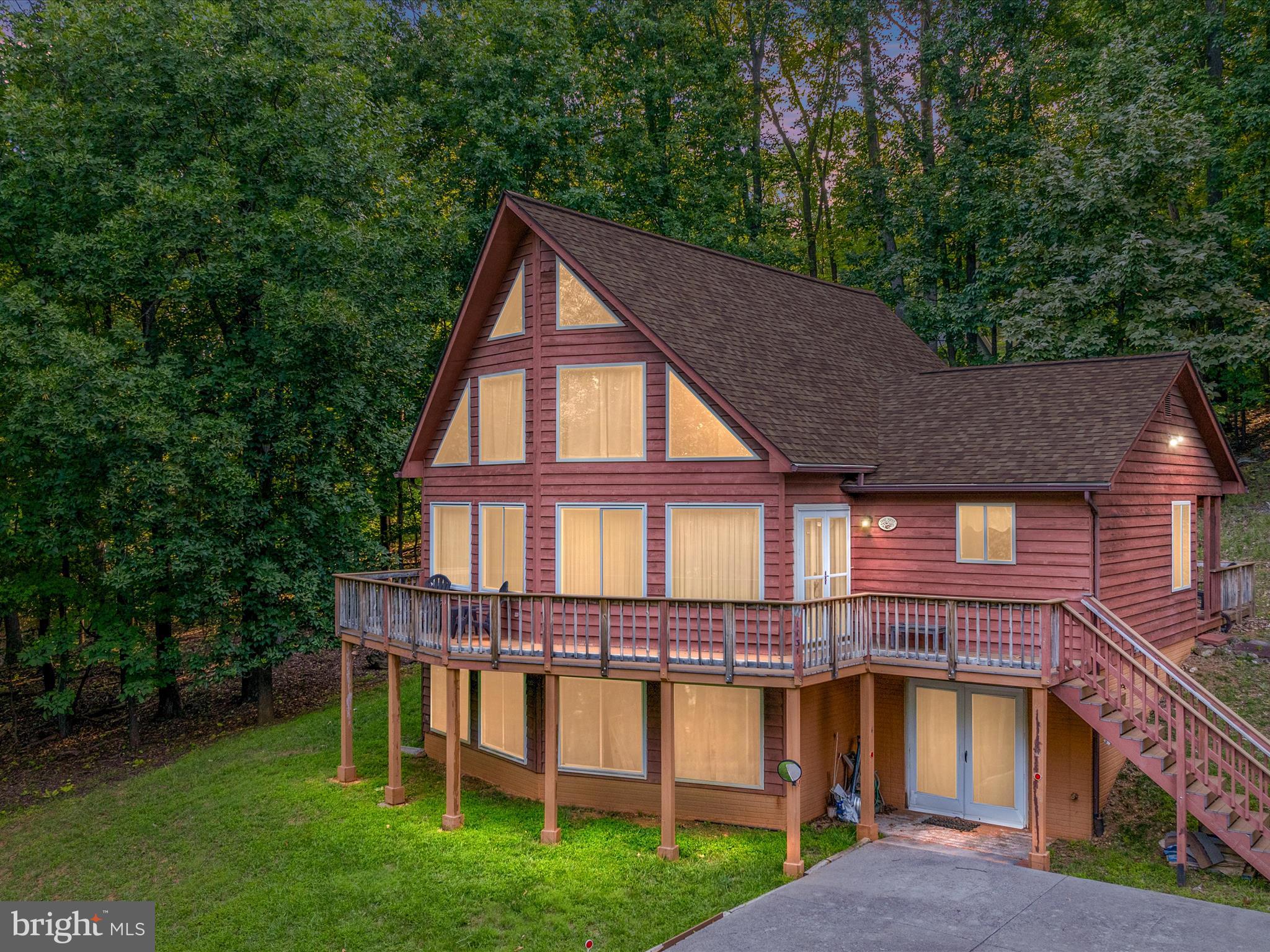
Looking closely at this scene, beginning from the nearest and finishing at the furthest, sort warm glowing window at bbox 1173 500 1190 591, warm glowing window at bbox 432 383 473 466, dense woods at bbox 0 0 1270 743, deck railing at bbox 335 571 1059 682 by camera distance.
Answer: deck railing at bbox 335 571 1059 682 → warm glowing window at bbox 1173 500 1190 591 → warm glowing window at bbox 432 383 473 466 → dense woods at bbox 0 0 1270 743

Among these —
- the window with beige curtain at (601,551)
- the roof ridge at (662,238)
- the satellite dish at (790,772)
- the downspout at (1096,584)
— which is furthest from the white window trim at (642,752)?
the roof ridge at (662,238)

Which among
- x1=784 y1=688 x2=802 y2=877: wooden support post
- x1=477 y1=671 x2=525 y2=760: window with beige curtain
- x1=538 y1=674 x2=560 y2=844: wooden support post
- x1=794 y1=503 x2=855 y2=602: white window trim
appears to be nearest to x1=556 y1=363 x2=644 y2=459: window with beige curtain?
x1=794 y1=503 x2=855 y2=602: white window trim

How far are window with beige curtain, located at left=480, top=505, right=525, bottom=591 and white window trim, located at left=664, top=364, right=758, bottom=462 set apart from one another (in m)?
3.04

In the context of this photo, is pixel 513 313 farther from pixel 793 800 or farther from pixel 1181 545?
pixel 1181 545

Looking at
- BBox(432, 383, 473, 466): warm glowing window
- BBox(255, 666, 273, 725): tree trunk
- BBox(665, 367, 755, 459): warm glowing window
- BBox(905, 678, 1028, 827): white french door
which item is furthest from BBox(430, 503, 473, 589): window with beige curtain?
BBox(905, 678, 1028, 827): white french door

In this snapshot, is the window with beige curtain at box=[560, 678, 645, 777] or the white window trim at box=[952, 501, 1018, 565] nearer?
the white window trim at box=[952, 501, 1018, 565]

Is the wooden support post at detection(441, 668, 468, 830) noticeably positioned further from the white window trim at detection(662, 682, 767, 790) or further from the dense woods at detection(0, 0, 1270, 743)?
the dense woods at detection(0, 0, 1270, 743)

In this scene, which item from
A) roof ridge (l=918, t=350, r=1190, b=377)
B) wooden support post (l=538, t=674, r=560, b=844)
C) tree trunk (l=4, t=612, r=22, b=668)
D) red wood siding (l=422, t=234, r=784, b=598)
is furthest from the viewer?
tree trunk (l=4, t=612, r=22, b=668)

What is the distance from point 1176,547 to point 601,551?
10.7m

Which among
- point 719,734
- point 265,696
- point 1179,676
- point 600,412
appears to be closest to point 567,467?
point 600,412

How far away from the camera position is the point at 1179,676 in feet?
38.8

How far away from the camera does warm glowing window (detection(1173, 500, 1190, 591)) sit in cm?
1627

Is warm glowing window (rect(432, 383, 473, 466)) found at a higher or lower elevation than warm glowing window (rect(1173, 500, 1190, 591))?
higher

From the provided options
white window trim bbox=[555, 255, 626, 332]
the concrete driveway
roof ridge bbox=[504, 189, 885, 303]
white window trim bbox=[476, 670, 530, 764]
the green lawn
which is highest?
roof ridge bbox=[504, 189, 885, 303]
